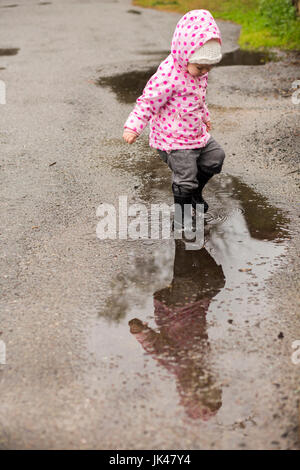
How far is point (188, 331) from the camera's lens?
3.18 m

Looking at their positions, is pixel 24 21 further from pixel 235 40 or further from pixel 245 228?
pixel 245 228

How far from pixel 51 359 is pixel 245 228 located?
183 centimetres

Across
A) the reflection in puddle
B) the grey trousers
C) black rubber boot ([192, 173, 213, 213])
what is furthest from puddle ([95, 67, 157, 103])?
the reflection in puddle

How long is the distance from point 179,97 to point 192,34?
0.43m

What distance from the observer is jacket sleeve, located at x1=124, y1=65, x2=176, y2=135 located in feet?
12.7

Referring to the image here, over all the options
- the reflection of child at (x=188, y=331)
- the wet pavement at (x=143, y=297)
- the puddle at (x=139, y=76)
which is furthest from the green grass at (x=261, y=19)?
the reflection of child at (x=188, y=331)

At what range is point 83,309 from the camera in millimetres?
3430

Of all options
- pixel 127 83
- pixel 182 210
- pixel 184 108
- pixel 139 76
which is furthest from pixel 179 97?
pixel 139 76

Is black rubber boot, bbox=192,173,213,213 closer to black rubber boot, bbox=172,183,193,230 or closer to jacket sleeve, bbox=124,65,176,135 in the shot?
black rubber boot, bbox=172,183,193,230

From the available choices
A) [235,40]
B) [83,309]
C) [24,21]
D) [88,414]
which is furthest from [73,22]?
[88,414]

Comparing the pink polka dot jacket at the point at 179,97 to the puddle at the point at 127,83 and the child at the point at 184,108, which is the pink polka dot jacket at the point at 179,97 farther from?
the puddle at the point at 127,83

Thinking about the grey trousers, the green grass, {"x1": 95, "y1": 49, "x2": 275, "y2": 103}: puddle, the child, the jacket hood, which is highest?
the jacket hood

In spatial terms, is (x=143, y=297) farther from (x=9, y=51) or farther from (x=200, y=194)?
(x=9, y=51)

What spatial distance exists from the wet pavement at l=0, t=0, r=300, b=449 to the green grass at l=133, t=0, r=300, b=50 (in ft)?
12.4
